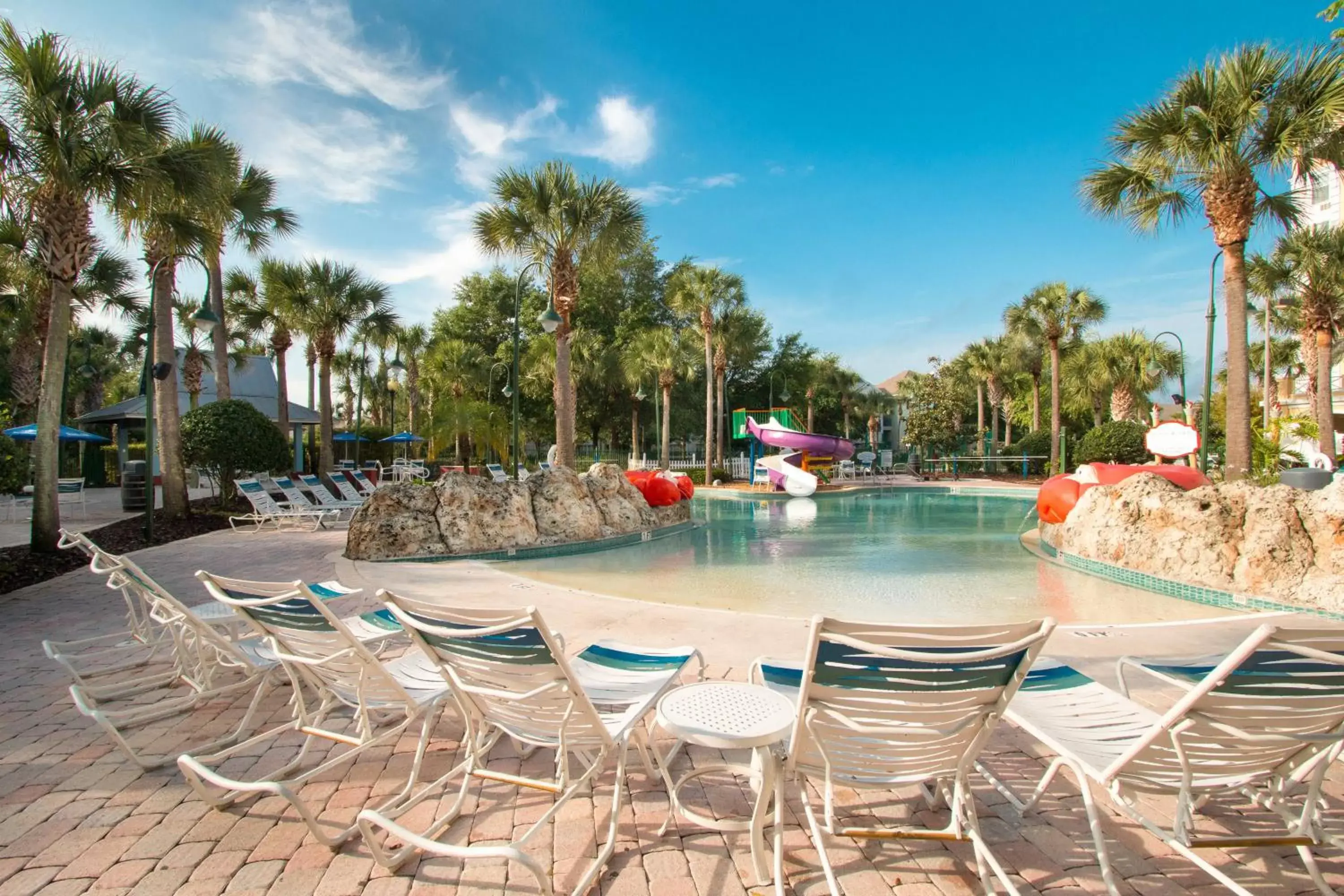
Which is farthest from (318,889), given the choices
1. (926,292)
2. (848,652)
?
(926,292)

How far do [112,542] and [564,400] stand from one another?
7.98 metres

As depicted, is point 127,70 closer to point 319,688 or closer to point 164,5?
point 164,5

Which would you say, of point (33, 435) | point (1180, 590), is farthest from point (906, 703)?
point (33, 435)

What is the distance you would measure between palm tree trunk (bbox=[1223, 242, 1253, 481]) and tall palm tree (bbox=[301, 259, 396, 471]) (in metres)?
21.3

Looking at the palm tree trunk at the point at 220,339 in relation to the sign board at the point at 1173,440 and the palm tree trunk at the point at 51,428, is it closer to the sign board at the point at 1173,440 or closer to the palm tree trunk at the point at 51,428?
the palm tree trunk at the point at 51,428

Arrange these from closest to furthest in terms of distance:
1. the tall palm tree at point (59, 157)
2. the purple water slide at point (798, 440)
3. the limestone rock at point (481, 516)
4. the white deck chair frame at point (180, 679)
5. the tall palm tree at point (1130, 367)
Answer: the white deck chair frame at point (180, 679) < the tall palm tree at point (59, 157) < the limestone rock at point (481, 516) < the purple water slide at point (798, 440) < the tall palm tree at point (1130, 367)

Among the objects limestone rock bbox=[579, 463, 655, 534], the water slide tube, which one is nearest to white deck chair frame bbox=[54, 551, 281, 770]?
limestone rock bbox=[579, 463, 655, 534]

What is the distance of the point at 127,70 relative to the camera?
8.55 metres

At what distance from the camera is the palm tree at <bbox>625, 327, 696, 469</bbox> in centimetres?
2789

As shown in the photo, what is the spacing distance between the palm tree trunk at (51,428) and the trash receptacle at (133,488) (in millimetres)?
7295

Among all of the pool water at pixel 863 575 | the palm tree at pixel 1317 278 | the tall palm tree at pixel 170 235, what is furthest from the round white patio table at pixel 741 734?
the palm tree at pixel 1317 278

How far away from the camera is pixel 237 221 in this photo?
612 inches

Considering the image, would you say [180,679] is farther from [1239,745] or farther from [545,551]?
[545,551]

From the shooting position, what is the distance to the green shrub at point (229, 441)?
13.5 meters
